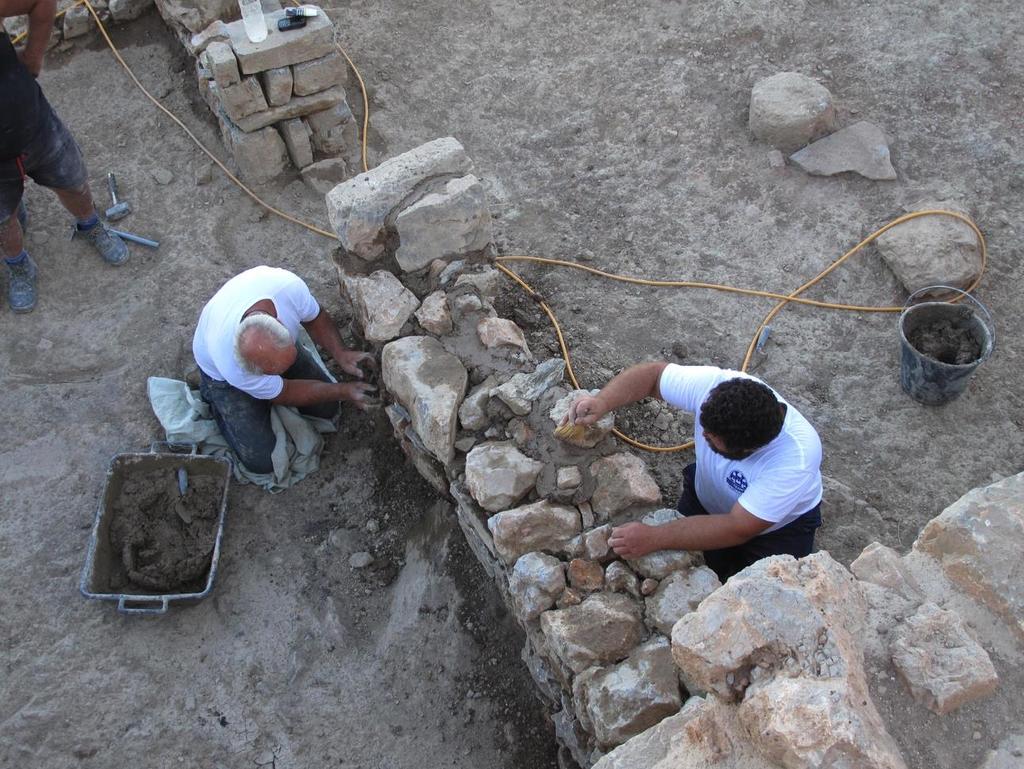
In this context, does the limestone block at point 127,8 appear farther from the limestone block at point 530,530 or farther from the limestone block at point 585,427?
the limestone block at point 530,530

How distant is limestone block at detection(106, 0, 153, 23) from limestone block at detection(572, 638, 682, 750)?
6.17 metres

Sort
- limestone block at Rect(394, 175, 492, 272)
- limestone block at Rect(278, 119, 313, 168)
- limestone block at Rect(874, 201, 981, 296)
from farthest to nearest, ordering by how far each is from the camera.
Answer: limestone block at Rect(278, 119, 313, 168) → limestone block at Rect(874, 201, 981, 296) → limestone block at Rect(394, 175, 492, 272)

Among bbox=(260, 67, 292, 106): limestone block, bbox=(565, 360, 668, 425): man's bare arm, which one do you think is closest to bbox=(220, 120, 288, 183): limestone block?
bbox=(260, 67, 292, 106): limestone block

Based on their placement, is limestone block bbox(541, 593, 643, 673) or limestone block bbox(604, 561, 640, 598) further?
limestone block bbox(604, 561, 640, 598)

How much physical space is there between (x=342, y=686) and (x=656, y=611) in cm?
162

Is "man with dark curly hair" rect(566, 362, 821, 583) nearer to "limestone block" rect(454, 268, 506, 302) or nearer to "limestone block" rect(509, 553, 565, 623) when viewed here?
"limestone block" rect(509, 553, 565, 623)

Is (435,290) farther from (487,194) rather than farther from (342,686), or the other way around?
(342,686)

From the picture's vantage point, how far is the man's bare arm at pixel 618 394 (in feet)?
12.1

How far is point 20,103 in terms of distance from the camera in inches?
179

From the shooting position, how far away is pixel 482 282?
4555 millimetres

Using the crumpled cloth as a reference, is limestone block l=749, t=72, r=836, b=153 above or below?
above

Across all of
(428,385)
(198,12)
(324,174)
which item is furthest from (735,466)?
(198,12)

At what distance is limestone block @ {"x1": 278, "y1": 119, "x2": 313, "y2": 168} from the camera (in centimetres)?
571

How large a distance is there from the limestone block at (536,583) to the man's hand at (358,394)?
1.35m
